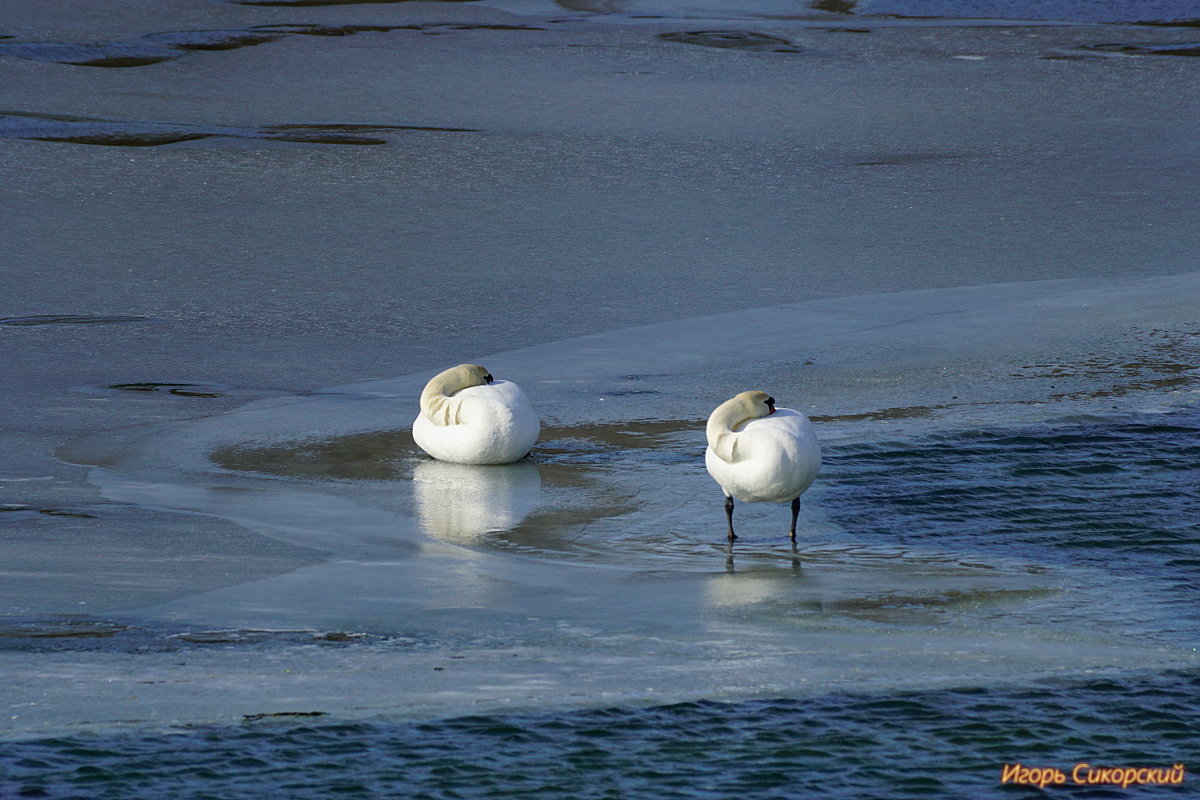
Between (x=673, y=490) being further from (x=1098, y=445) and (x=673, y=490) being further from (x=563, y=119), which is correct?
(x=563, y=119)

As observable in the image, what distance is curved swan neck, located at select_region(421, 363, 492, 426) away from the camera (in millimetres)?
6254

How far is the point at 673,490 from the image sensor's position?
5.83m

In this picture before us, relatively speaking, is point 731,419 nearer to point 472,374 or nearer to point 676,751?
point 472,374

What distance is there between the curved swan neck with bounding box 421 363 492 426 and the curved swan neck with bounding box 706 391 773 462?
131cm

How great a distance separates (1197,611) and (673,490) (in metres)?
1.90

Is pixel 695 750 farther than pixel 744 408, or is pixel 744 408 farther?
pixel 744 408

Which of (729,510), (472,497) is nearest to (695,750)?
(729,510)

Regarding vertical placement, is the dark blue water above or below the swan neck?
below

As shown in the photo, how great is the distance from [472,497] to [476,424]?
1.31 feet

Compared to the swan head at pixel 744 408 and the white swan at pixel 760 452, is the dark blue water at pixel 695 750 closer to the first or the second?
the white swan at pixel 760 452

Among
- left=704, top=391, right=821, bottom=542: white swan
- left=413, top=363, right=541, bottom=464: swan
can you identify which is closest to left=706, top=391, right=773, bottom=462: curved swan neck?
left=704, top=391, right=821, bottom=542: white swan

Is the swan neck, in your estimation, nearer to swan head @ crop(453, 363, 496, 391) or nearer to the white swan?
swan head @ crop(453, 363, 496, 391)

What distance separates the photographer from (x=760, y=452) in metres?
5.17

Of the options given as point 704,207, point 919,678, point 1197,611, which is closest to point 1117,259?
point 704,207
